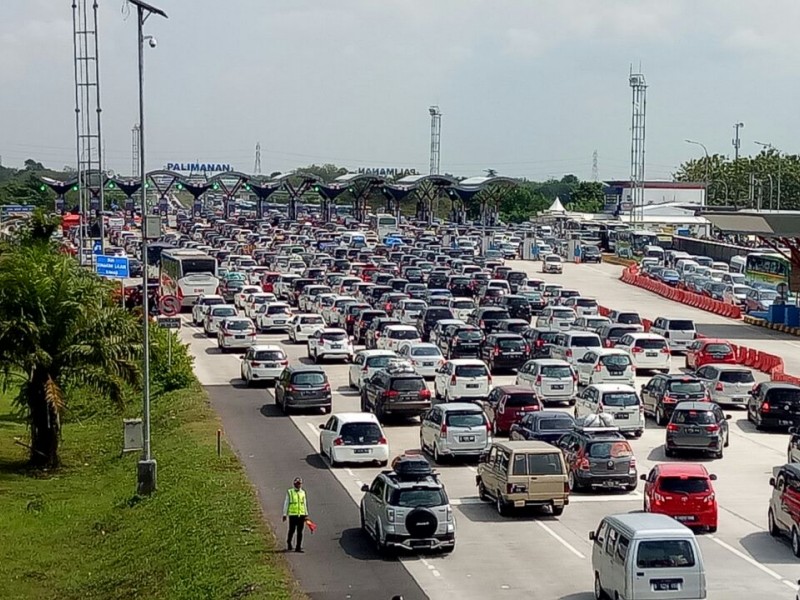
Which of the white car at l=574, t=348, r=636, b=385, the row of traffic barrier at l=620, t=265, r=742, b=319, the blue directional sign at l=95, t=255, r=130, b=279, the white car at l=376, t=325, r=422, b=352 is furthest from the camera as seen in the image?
the row of traffic barrier at l=620, t=265, r=742, b=319

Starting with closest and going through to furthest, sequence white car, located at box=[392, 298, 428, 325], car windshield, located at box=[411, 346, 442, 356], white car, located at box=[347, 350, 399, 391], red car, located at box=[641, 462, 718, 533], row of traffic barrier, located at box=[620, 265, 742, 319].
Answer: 1. red car, located at box=[641, 462, 718, 533]
2. white car, located at box=[347, 350, 399, 391]
3. car windshield, located at box=[411, 346, 442, 356]
4. white car, located at box=[392, 298, 428, 325]
5. row of traffic barrier, located at box=[620, 265, 742, 319]

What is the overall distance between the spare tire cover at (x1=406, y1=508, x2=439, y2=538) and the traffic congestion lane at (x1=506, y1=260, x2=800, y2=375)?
30125 millimetres

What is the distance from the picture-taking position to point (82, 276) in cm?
3866

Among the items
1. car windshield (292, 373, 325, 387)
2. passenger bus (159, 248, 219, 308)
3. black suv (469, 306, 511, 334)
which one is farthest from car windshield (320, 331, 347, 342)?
passenger bus (159, 248, 219, 308)

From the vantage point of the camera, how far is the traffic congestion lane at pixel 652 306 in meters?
60.2

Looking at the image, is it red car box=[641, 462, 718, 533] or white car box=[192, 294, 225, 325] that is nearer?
red car box=[641, 462, 718, 533]

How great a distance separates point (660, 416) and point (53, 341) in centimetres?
1607

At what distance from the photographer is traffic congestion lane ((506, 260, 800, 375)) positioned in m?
60.2

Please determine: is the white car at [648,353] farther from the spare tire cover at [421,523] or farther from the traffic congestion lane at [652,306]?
the spare tire cover at [421,523]

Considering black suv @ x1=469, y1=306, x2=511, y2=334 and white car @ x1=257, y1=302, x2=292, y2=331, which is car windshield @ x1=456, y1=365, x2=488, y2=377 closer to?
black suv @ x1=469, y1=306, x2=511, y2=334

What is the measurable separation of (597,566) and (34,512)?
1510cm

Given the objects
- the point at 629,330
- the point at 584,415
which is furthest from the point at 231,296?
the point at 584,415

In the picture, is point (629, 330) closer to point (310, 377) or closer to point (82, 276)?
point (310, 377)

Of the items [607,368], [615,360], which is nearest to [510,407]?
[607,368]
